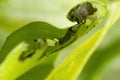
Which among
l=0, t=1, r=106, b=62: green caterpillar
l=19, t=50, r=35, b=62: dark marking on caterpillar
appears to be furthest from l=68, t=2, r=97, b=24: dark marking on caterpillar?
l=19, t=50, r=35, b=62: dark marking on caterpillar

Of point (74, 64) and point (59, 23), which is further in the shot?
point (59, 23)

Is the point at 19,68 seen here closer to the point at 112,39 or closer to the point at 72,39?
the point at 72,39

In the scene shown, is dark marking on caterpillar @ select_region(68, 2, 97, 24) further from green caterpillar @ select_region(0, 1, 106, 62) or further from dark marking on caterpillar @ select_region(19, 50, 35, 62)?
dark marking on caterpillar @ select_region(19, 50, 35, 62)

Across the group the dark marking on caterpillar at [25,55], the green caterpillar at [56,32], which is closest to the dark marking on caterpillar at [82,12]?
the green caterpillar at [56,32]

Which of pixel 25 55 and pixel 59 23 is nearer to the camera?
pixel 25 55

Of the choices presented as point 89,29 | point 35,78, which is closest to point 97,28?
point 89,29
